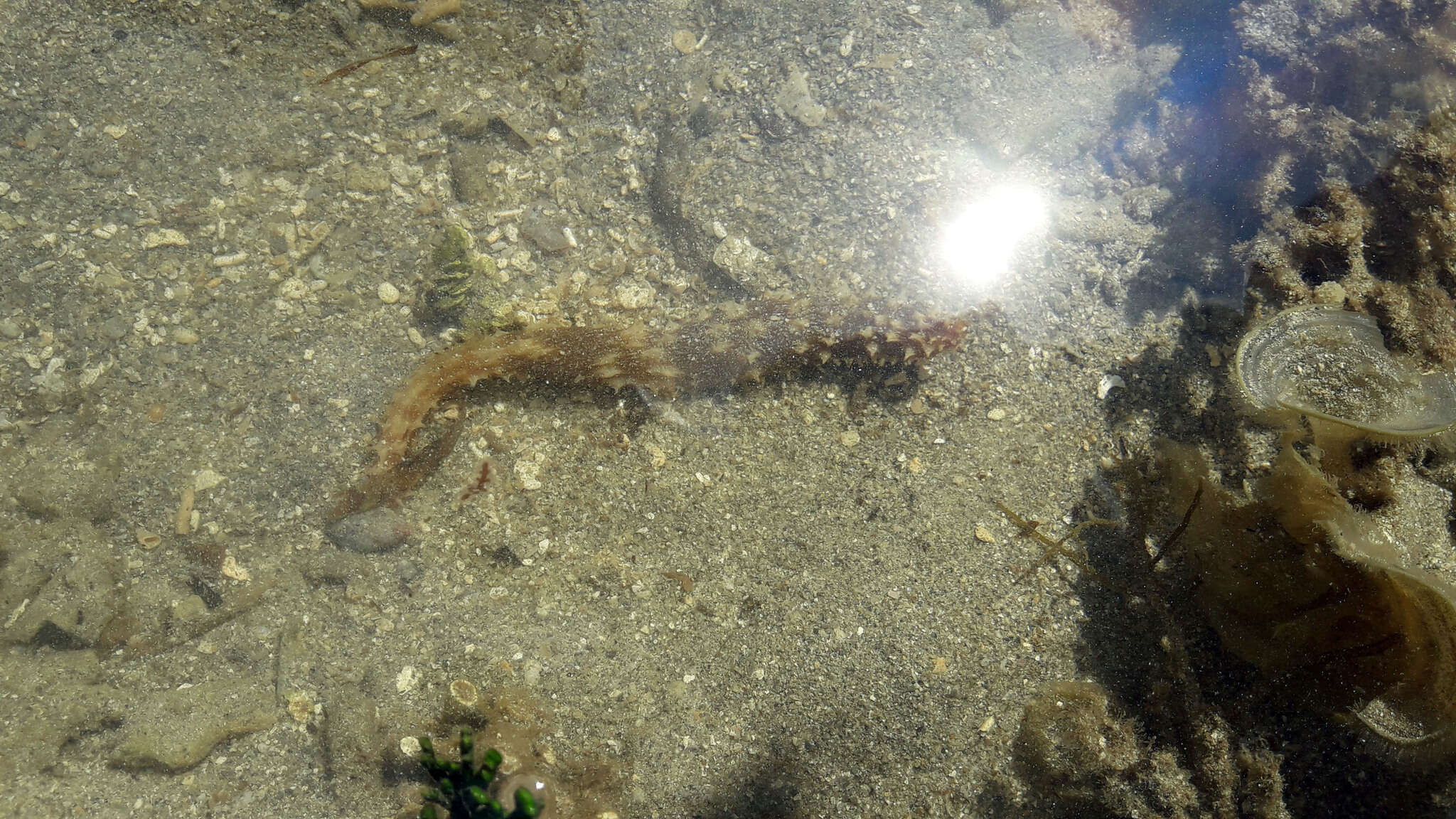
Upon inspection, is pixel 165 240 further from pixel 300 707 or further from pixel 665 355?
pixel 665 355

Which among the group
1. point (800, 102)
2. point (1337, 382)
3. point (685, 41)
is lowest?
point (1337, 382)

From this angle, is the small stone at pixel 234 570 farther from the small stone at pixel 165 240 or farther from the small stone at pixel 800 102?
the small stone at pixel 800 102

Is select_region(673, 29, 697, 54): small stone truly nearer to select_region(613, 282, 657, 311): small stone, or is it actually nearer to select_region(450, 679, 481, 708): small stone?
select_region(613, 282, 657, 311): small stone

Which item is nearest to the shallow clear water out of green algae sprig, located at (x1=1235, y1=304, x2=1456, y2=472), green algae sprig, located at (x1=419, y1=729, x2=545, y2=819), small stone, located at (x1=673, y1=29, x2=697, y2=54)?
small stone, located at (x1=673, y1=29, x2=697, y2=54)

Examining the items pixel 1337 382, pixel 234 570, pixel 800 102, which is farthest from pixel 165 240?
pixel 1337 382

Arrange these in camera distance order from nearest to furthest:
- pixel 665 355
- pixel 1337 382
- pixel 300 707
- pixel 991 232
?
pixel 1337 382 → pixel 300 707 → pixel 665 355 → pixel 991 232

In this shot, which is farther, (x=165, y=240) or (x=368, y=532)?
(x=165, y=240)

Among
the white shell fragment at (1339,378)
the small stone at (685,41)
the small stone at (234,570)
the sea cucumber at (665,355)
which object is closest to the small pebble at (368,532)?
the sea cucumber at (665,355)

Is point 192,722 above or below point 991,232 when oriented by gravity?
below

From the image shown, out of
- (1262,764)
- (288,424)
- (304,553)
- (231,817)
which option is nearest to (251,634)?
(304,553)
